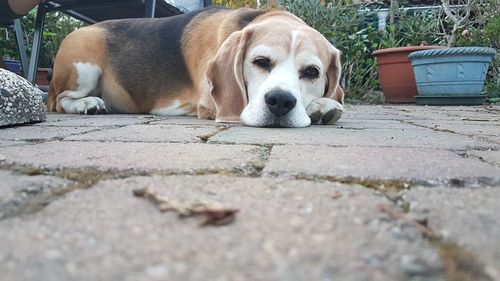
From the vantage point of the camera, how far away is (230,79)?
2557 mm

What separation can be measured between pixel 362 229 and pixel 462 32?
6773 mm

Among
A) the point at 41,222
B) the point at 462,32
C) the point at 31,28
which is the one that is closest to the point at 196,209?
the point at 41,222

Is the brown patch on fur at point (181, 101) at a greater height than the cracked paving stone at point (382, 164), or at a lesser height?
lesser

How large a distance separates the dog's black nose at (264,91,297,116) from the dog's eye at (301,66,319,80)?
31 centimetres

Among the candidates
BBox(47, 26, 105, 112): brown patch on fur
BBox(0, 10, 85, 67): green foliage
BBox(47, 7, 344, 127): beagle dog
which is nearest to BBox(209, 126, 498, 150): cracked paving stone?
BBox(47, 7, 344, 127): beagle dog

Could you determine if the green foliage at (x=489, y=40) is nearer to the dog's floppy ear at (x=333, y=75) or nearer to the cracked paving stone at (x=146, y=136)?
the dog's floppy ear at (x=333, y=75)

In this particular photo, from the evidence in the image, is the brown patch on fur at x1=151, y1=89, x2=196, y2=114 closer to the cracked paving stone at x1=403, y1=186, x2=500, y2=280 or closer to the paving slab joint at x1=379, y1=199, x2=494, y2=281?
the cracked paving stone at x1=403, y1=186, x2=500, y2=280

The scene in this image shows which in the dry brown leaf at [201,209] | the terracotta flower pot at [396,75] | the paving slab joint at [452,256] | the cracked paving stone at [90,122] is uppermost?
the paving slab joint at [452,256]

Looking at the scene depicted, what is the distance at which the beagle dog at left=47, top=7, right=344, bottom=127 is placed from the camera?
2.33 metres

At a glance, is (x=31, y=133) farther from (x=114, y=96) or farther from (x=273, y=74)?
(x=114, y=96)

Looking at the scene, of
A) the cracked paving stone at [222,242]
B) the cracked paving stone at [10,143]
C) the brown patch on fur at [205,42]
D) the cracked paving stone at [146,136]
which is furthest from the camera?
the brown patch on fur at [205,42]

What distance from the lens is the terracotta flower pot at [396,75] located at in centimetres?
598

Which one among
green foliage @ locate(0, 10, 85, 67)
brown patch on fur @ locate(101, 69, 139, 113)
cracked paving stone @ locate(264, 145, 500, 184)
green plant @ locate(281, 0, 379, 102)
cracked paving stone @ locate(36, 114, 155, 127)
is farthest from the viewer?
green foliage @ locate(0, 10, 85, 67)

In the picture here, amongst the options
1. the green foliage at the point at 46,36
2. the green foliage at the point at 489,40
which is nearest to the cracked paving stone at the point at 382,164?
the green foliage at the point at 489,40
